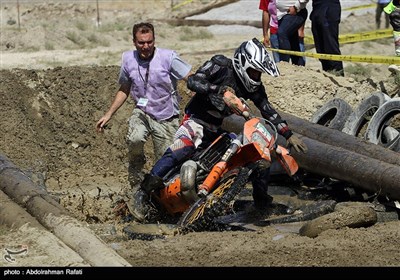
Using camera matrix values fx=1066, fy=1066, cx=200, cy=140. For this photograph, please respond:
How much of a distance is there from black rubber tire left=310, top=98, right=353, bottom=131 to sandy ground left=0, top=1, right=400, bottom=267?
2.74ft

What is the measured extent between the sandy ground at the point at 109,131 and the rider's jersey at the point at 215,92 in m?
1.24

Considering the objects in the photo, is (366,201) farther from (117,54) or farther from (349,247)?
(117,54)

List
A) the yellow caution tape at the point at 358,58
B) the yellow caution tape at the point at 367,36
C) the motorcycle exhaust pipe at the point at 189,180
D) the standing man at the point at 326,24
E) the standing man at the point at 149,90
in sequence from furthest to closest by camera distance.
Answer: the yellow caution tape at the point at 367,36
the standing man at the point at 326,24
the yellow caution tape at the point at 358,58
the standing man at the point at 149,90
the motorcycle exhaust pipe at the point at 189,180

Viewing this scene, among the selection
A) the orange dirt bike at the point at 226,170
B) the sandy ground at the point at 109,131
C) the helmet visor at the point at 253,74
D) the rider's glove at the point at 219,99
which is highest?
the helmet visor at the point at 253,74

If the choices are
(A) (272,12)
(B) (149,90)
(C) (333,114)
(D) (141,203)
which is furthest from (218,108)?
(A) (272,12)

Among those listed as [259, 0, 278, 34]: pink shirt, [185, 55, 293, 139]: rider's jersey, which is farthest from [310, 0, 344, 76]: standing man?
[185, 55, 293, 139]: rider's jersey

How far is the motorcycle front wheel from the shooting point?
9.98 meters

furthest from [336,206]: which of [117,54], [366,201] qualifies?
[117,54]

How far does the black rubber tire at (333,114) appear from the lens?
13.7m

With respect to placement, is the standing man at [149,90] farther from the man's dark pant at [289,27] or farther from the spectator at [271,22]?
the spectator at [271,22]

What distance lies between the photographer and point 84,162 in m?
15.8

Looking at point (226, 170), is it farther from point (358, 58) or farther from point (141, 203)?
point (358, 58)

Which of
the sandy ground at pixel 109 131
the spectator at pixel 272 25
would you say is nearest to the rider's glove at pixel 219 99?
the sandy ground at pixel 109 131

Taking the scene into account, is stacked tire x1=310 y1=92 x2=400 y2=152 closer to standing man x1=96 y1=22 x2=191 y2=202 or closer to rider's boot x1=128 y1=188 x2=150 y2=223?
standing man x1=96 y1=22 x2=191 y2=202
